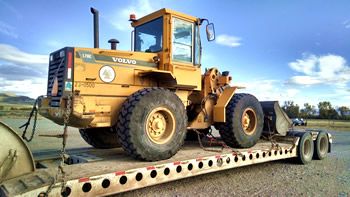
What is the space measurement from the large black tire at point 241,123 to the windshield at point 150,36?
7.07 feet

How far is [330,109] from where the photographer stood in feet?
237

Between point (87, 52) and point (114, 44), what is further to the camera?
point (114, 44)

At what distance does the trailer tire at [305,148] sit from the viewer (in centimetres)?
820

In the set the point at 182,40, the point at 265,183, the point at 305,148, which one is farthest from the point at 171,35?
the point at 305,148

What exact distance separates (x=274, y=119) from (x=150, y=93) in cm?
453

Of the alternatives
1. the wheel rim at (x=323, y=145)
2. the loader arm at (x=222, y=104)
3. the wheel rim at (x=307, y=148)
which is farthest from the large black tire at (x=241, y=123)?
the wheel rim at (x=323, y=145)

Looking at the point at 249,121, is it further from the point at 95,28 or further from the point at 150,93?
the point at 95,28

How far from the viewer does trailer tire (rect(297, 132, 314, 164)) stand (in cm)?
820

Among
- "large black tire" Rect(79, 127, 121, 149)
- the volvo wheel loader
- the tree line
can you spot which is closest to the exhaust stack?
the volvo wheel loader

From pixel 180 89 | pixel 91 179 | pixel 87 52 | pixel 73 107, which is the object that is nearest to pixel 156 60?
pixel 180 89

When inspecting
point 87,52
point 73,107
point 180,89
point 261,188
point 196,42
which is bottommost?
point 261,188

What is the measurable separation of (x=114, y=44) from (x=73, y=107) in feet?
5.62

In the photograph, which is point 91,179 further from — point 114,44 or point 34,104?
point 114,44

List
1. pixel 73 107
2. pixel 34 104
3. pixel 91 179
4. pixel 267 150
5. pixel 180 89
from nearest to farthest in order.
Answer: pixel 91 179 < pixel 73 107 < pixel 34 104 < pixel 180 89 < pixel 267 150
